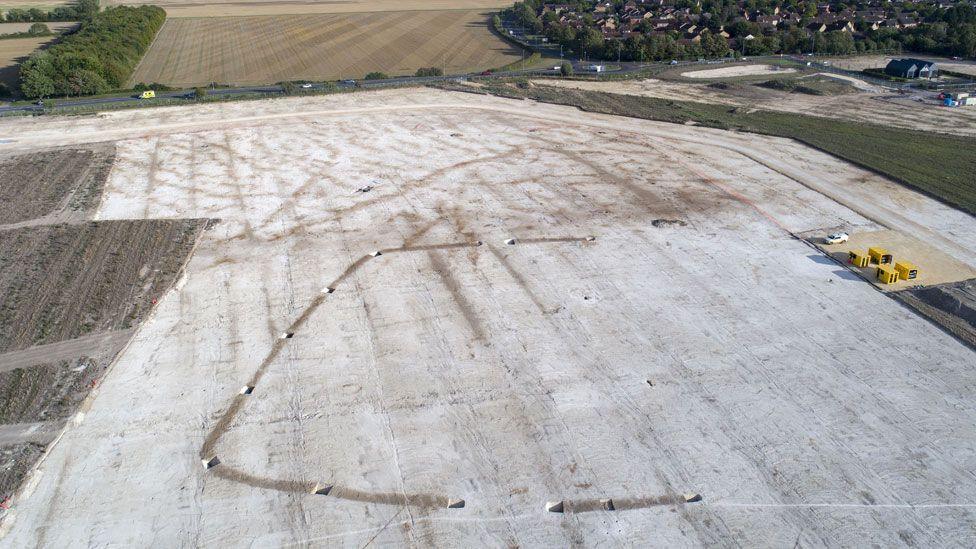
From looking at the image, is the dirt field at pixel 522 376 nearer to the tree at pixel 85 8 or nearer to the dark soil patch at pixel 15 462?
the dark soil patch at pixel 15 462

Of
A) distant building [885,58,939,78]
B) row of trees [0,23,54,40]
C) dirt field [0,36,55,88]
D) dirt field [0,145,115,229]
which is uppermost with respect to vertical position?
row of trees [0,23,54,40]

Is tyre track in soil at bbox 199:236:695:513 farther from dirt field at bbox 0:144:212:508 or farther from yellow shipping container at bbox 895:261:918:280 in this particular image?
yellow shipping container at bbox 895:261:918:280

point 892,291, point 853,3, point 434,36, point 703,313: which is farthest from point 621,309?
point 853,3

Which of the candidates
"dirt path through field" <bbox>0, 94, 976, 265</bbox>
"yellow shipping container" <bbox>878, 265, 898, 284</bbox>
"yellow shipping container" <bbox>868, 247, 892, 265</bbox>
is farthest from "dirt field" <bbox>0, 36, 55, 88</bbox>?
"yellow shipping container" <bbox>878, 265, 898, 284</bbox>

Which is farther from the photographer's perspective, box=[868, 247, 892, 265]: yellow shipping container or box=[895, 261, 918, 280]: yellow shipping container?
box=[868, 247, 892, 265]: yellow shipping container

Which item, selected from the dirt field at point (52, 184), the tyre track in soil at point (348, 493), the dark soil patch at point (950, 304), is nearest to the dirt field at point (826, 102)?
the dark soil patch at point (950, 304)

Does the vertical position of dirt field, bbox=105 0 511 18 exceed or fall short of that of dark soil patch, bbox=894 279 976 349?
it exceeds it

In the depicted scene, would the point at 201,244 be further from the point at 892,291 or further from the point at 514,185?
the point at 892,291
